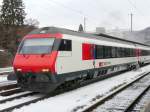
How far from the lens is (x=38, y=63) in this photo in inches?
549

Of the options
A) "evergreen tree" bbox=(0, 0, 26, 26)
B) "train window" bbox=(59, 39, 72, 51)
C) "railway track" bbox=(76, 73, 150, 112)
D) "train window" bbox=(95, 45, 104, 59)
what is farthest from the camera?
"evergreen tree" bbox=(0, 0, 26, 26)

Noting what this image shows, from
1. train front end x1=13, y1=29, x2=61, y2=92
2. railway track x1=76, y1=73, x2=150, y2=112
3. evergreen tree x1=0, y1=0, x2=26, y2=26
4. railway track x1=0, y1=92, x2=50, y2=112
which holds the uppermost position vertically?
evergreen tree x1=0, y1=0, x2=26, y2=26

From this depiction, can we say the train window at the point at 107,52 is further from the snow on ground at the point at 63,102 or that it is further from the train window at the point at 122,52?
the snow on ground at the point at 63,102

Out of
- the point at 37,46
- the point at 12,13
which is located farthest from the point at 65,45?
the point at 12,13

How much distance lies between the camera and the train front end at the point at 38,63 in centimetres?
1375

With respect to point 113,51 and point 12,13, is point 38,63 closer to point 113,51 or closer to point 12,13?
point 113,51

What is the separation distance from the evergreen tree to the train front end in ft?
168

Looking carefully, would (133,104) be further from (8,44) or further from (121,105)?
(8,44)

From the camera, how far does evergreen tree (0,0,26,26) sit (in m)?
65.4

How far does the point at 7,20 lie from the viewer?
65312 mm

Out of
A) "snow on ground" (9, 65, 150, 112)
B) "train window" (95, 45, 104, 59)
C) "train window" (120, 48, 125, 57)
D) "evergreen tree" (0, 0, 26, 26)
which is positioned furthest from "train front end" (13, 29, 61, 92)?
"evergreen tree" (0, 0, 26, 26)

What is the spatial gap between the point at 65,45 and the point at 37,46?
1.22m

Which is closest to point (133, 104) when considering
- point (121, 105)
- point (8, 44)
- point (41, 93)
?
point (121, 105)

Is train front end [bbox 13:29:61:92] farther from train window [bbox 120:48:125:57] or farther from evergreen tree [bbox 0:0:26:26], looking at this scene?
evergreen tree [bbox 0:0:26:26]
